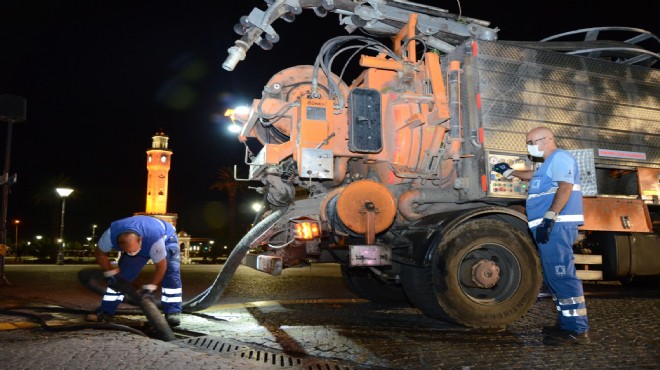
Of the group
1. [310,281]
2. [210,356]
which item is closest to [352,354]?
[210,356]

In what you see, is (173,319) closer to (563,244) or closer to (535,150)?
(563,244)

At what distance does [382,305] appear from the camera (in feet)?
21.3

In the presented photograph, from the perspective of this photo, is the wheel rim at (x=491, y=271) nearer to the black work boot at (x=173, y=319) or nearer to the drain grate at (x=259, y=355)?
the drain grate at (x=259, y=355)

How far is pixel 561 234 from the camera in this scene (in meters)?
4.16

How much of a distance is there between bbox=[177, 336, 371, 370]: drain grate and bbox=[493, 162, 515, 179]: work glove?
2718 mm

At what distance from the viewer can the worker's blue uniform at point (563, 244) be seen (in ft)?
13.4

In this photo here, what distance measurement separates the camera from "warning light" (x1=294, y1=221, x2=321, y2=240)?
5.36 metres

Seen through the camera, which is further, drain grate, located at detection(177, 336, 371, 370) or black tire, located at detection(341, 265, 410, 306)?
black tire, located at detection(341, 265, 410, 306)

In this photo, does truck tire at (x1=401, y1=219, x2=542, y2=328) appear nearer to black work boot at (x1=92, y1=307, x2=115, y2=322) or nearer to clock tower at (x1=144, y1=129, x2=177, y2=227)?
black work boot at (x1=92, y1=307, x2=115, y2=322)

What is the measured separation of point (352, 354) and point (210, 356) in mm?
1045

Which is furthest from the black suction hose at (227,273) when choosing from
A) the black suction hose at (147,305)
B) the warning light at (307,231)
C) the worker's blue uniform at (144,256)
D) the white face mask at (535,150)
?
the white face mask at (535,150)

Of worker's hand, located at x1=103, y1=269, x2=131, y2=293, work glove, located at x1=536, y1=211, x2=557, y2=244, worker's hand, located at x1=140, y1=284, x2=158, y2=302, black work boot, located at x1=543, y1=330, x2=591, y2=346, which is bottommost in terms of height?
black work boot, located at x1=543, y1=330, x2=591, y2=346

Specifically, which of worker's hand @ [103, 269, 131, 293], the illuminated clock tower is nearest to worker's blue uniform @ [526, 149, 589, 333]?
worker's hand @ [103, 269, 131, 293]

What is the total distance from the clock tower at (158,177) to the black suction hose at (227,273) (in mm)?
54779
